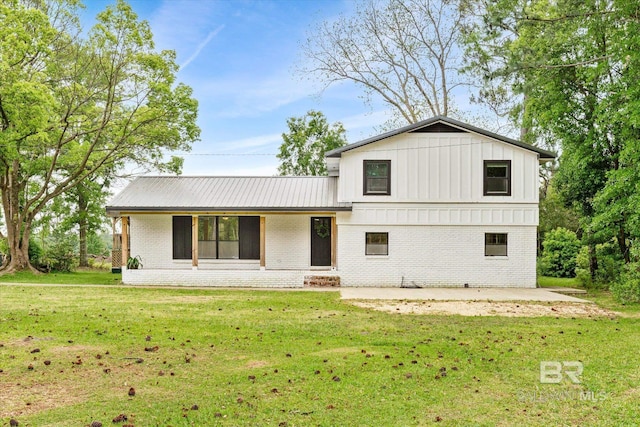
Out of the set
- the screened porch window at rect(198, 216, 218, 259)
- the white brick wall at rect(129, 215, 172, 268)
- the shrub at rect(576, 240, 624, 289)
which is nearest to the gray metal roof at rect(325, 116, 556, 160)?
the shrub at rect(576, 240, 624, 289)

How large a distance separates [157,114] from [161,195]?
11.1ft

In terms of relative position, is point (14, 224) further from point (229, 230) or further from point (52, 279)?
point (229, 230)

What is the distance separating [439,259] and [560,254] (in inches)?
321

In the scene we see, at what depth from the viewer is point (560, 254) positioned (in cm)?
2159

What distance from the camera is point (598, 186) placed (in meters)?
16.9

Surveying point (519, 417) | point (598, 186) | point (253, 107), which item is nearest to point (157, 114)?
point (253, 107)

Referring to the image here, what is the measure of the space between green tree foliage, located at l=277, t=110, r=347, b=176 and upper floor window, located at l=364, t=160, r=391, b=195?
42.3 ft

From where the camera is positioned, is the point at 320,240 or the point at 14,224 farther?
the point at 14,224

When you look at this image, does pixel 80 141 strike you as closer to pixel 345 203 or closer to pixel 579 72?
pixel 345 203

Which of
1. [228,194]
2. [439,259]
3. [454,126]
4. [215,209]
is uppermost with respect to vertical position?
[454,126]

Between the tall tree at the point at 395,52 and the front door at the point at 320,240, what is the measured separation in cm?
1114

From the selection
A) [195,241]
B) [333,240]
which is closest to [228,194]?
[195,241]

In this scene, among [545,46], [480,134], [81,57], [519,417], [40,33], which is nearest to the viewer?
[519,417]

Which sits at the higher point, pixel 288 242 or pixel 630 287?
pixel 288 242
